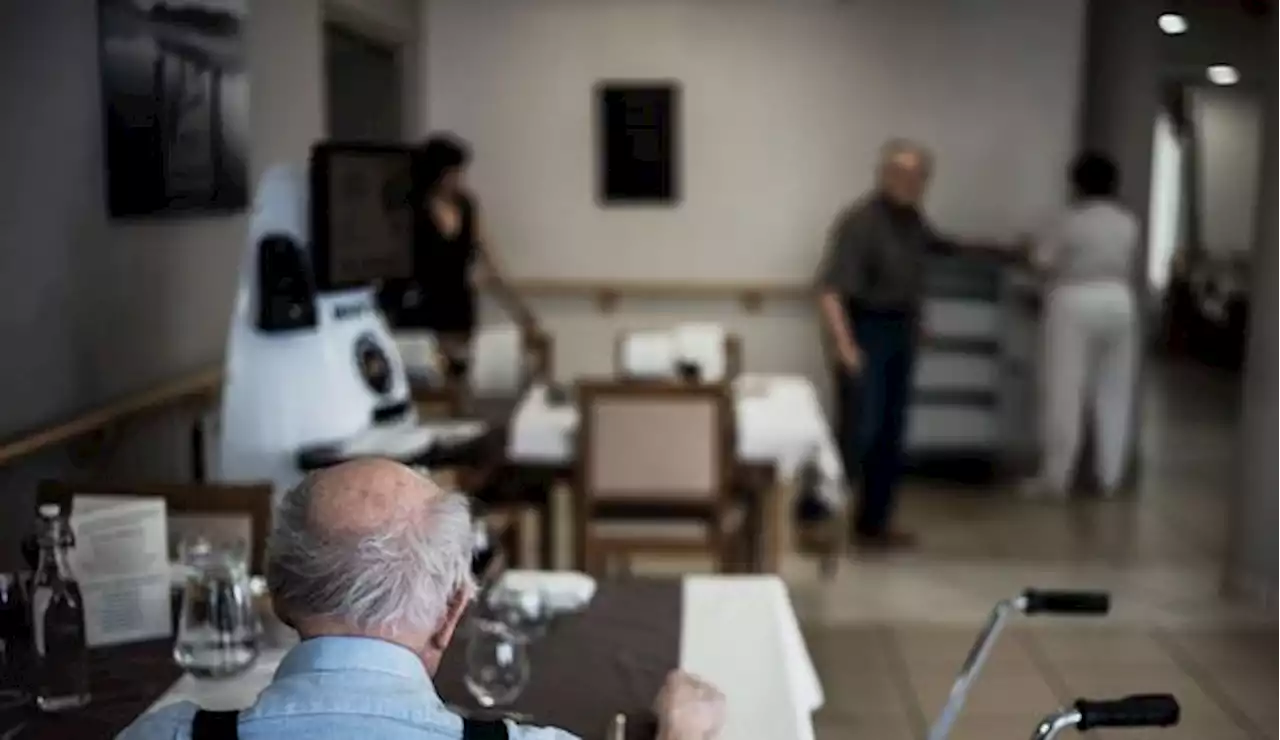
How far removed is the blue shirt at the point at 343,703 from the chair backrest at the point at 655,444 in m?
2.98

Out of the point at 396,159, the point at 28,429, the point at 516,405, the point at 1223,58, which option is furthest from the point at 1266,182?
the point at 1223,58

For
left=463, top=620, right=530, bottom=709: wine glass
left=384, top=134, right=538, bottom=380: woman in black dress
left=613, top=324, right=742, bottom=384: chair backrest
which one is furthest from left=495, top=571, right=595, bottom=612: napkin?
left=384, top=134, right=538, bottom=380: woman in black dress

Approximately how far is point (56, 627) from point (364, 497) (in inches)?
32.1

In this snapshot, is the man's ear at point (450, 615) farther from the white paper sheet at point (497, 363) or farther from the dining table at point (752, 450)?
the white paper sheet at point (497, 363)

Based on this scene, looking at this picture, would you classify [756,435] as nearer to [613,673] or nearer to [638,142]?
[613,673]

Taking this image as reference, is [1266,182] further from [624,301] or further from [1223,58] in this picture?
[1223,58]

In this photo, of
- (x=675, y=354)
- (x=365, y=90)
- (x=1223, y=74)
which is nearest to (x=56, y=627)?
(x=675, y=354)

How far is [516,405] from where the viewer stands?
512cm

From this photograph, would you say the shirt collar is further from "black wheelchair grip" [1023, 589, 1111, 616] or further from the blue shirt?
"black wheelchair grip" [1023, 589, 1111, 616]

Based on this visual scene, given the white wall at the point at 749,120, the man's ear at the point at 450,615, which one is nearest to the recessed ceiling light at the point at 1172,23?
the white wall at the point at 749,120

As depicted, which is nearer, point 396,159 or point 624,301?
point 396,159

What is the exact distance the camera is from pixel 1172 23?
827 cm

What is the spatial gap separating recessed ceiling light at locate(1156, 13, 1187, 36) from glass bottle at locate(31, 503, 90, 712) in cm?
702

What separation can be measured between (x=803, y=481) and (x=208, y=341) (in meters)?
1.97
